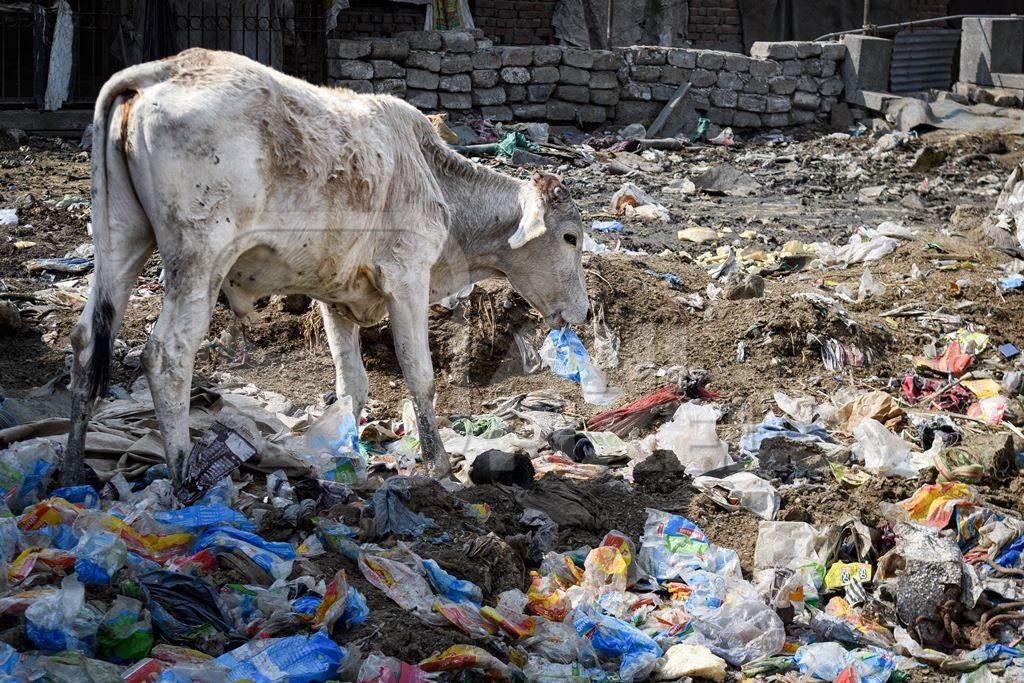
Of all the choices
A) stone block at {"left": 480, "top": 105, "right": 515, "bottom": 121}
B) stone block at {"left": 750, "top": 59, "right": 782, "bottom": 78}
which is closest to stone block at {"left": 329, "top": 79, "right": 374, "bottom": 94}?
stone block at {"left": 480, "top": 105, "right": 515, "bottom": 121}

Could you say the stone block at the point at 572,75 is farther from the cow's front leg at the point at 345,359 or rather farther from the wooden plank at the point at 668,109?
the cow's front leg at the point at 345,359

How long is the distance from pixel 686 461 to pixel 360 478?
1777mm

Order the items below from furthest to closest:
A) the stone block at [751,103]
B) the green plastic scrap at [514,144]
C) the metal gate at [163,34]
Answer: the stone block at [751,103] < the metal gate at [163,34] < the green plastic scrap at [514,144]

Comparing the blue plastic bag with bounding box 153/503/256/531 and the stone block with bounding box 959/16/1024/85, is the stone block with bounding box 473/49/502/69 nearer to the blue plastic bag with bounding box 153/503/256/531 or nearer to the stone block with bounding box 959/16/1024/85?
the stone block with bounding box 959/16/1024/85

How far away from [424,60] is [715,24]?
23.1 feet

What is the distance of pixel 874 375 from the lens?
23.5 feet

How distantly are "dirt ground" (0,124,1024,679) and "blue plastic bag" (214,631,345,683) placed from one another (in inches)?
9.8

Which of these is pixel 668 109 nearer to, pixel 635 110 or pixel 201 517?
pixel 635 110

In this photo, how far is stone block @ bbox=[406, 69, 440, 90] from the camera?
1422 centimetres

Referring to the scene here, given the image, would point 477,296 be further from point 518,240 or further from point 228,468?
point 228,468

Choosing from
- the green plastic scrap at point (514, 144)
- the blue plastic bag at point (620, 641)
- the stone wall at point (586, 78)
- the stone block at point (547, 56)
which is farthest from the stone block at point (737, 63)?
the blue plastic bag at point (620, 641)

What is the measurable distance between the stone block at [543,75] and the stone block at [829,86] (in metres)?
4.12

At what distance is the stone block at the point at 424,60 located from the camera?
1422cm

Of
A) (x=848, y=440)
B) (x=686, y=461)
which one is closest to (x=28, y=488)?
(x=686, y=461)
